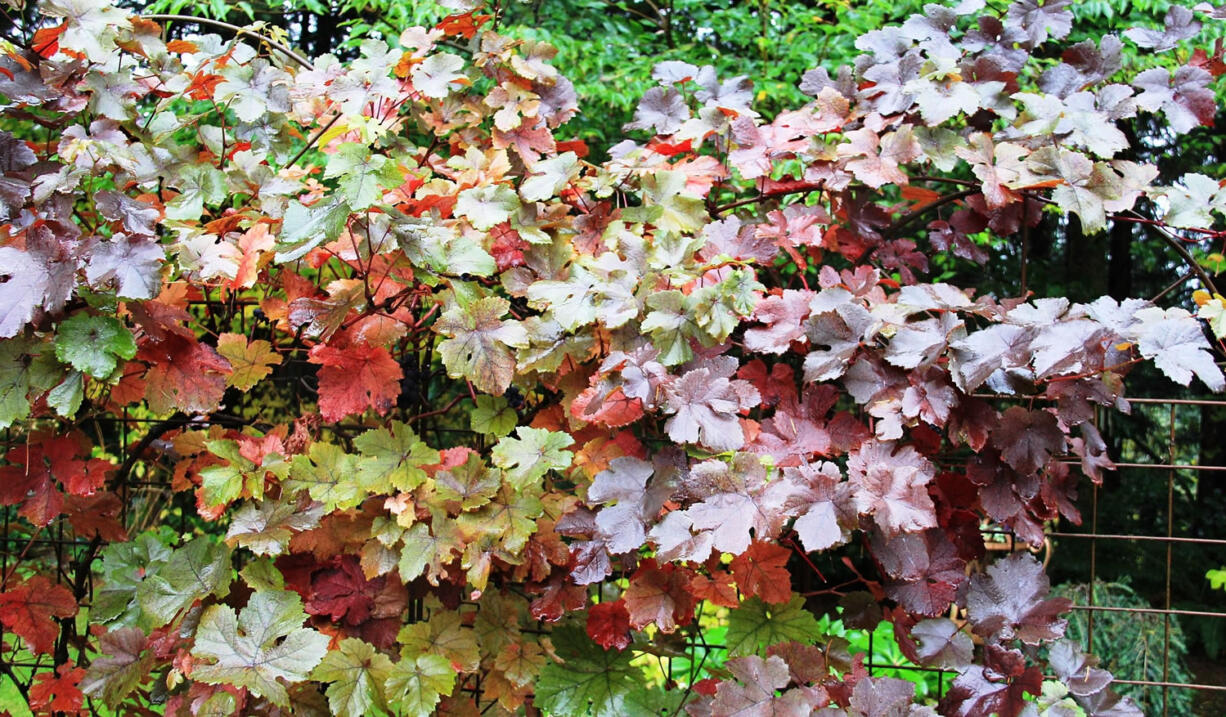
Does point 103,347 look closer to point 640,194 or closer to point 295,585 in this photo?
point 295,585

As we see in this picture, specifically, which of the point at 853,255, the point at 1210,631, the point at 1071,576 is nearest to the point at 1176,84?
the point at 853,255

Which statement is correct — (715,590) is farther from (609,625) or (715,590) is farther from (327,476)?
(327,476)

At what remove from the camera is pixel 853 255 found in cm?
173

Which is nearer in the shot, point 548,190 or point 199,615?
point 199,615

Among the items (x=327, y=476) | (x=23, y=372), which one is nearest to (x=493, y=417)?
(x=327, y=476)

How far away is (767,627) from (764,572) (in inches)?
4.4

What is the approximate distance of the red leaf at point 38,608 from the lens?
162 centimetres

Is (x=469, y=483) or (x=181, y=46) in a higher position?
(x=181, y=46)

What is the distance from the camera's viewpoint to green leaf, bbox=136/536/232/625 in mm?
1335

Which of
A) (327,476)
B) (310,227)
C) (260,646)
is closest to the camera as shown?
(310,227)

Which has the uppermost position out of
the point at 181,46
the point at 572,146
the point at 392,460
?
the point at 181,46

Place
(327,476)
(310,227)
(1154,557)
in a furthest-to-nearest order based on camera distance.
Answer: (1154,557)
(327,476)
(310,227)

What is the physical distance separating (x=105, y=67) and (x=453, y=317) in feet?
2.86

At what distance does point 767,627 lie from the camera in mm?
1390
